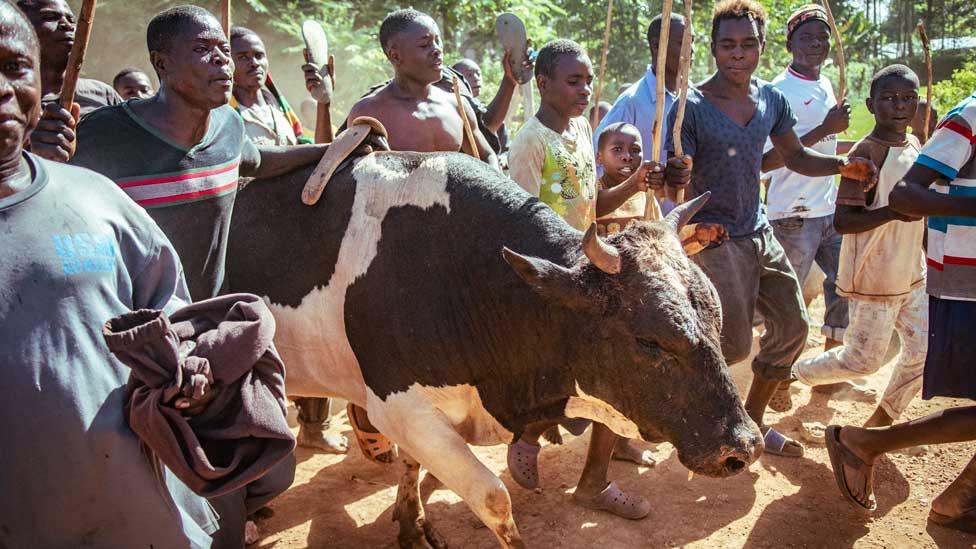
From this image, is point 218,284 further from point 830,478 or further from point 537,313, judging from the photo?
point 830,478

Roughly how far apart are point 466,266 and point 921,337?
347 centimetres

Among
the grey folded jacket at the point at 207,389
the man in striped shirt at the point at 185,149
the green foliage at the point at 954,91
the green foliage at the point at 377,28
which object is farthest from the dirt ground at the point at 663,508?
the green foliage at the point at 377,28

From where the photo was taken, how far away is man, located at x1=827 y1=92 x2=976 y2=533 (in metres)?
3.84

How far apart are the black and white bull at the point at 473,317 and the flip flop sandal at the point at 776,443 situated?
87.5 inches

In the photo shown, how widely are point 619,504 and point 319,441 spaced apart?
2224 mm

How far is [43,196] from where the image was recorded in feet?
6.66

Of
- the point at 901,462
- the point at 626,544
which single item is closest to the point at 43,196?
the point at 626,544

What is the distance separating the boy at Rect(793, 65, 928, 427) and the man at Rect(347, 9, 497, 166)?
2.60m

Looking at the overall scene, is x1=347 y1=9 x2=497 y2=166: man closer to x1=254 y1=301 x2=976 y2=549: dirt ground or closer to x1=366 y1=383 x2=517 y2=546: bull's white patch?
x1=366 y1=383 x2=517 y2=546: bull's white patch

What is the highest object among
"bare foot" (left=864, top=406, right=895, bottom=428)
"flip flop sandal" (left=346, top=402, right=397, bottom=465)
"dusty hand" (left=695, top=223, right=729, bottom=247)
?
"dusty hand" (left=695, top=223, right=729, bottom=247)

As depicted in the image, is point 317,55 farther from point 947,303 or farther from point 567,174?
point 947,303

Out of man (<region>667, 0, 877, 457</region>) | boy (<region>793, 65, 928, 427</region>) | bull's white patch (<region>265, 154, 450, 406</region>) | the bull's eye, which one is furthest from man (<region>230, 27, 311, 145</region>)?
boy (<region>793, 65, 928, 427</region>)

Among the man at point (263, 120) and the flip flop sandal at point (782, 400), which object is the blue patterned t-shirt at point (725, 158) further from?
the man at point (263, 120)

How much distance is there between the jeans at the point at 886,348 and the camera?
5.05m
